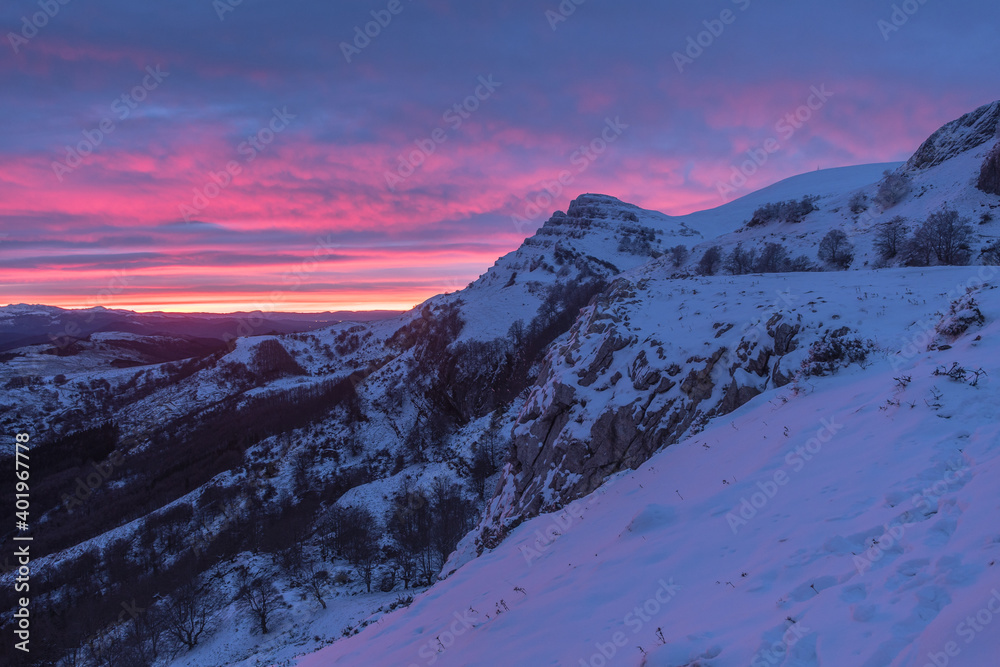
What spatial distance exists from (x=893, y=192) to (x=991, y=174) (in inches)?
464

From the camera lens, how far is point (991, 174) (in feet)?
139

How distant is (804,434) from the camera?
9.42 meters

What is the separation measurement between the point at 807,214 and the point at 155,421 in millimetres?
138084

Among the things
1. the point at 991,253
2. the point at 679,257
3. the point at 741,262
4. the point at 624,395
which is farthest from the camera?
the point at 679,257

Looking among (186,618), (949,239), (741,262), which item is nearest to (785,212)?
(741,262)

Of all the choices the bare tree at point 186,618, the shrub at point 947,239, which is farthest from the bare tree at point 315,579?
the shrub at point 947,239

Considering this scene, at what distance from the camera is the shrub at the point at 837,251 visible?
4375cm

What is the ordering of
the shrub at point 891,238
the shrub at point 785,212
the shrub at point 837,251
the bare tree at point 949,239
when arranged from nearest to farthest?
the bare tree at point 949,239 < the shrub at point 891,238 < the shrub at point 837,251 < the shrub at point 785,212

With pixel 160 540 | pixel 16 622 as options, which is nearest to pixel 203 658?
pixel 16 622

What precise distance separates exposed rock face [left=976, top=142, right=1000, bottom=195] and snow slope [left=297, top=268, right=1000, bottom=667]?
45849mm

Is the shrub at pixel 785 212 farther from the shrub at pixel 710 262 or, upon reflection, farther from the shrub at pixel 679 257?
the shrub at pixel 710 262

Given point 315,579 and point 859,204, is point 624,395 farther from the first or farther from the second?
point 859,204

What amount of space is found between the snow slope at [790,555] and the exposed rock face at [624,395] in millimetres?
3290

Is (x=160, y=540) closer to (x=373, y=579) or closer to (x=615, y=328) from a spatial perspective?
(x=373, y=579)
